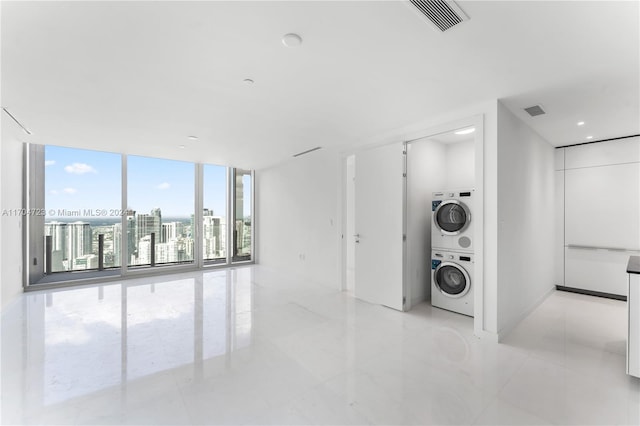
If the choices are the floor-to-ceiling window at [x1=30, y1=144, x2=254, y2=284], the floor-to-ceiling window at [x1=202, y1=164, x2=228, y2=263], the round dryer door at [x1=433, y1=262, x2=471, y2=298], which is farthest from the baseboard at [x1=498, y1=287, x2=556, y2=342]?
the floor-to-ceiling window at [x1=202, y1=164, x2=228, y2=263]

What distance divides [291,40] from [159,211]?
5.62 meters

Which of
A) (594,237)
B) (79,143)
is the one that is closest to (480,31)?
(594,237)

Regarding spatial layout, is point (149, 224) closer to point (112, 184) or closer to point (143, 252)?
point (143, 252)

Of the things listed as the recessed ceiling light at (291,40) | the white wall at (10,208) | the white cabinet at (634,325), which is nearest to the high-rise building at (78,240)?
the white wall at (10,208)

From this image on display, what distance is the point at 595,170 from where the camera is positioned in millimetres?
4395

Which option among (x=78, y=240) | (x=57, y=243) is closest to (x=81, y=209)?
(x=78, y=240)

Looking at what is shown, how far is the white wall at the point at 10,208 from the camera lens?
3869 mm

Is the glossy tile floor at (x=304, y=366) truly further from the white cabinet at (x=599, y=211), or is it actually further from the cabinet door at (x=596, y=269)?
the white cabinet at (x=599, y=211)

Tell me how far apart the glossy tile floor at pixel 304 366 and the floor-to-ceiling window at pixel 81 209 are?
1739 mm

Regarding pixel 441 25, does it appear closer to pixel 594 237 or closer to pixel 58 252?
pixel 594 237

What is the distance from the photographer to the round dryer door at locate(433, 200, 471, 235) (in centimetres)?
370

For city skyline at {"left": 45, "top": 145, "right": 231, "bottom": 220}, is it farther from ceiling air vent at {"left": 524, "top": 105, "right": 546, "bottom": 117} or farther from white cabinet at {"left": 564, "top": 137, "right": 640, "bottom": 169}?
white cabinet at {"left": 564, "top": 137, "right": 640, "bottom": 169}

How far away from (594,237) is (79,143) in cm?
866

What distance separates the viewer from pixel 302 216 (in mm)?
5945
